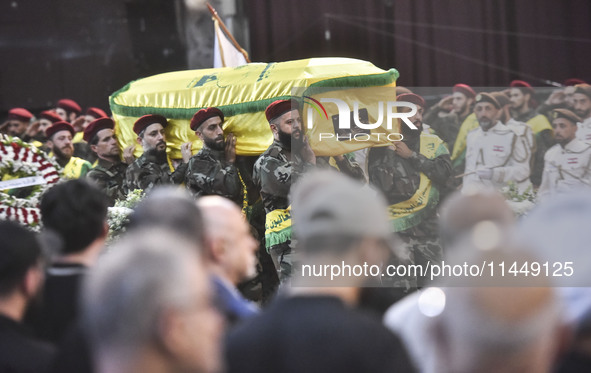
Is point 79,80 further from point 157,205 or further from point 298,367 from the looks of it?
point 298,367

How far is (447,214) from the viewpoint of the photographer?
6.32ft

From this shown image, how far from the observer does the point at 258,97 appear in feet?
18.4

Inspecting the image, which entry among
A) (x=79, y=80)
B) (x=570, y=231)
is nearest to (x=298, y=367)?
(x=570, y=231)

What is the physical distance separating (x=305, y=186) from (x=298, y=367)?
0.43 metres

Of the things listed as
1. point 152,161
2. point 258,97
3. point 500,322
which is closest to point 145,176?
point 152,161

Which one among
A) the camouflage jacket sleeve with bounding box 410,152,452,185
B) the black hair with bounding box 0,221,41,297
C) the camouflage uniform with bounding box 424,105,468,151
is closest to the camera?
the black hair with bounding box 0,221,41,297

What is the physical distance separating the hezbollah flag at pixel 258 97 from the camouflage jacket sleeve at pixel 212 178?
0.97 feet

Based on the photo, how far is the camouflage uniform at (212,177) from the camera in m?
5.32

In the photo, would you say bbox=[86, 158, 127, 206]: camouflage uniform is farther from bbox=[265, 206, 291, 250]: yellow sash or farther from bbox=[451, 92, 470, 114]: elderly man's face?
bbox=[451, 92, 470, 114]: elderly man's face

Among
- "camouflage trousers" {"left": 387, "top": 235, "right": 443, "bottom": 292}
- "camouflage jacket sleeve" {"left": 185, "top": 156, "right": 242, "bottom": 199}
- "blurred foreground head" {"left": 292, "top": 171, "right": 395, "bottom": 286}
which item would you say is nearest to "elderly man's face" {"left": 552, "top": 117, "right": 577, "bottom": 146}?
"camouflage trousers" {"left": 387, "top": 235, "right": 443, "bottom": 292}

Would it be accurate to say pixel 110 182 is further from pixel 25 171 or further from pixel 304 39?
pixel 304 39

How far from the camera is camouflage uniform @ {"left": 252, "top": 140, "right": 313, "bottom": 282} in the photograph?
5012mm

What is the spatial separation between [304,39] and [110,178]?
315cm

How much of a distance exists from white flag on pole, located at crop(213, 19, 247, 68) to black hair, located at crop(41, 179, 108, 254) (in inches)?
179
